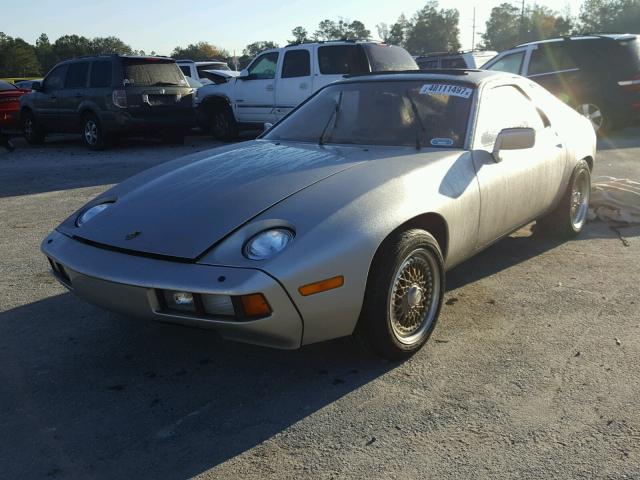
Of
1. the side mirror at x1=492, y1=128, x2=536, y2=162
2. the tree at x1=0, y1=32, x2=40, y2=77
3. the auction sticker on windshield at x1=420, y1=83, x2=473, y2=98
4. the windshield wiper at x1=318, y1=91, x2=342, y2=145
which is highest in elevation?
the tree at x1=0, y1=32, x2=40, y2=77

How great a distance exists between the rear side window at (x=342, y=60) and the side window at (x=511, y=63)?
10.3 ft

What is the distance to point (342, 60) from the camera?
1162cm

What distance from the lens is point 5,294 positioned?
439 centimetres

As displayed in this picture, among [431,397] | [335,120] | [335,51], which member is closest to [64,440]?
[431,397]

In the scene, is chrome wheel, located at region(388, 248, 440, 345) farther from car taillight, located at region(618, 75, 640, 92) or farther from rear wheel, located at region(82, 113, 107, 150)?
rear wheel, located at region(82, 113, 107, 150)

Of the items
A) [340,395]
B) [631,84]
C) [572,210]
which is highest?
[631,84]

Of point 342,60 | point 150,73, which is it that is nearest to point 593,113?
point 342,60

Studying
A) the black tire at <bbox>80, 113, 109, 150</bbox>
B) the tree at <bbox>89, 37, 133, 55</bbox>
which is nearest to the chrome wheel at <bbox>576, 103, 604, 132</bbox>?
the black tire at <bbox>80, 113, 109, 150</bbox>

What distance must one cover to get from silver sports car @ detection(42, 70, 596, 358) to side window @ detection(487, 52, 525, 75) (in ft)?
28.4

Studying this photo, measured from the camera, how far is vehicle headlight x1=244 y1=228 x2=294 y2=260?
2.80 m

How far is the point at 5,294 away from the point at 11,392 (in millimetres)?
1553

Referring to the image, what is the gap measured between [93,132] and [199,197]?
10173 mm

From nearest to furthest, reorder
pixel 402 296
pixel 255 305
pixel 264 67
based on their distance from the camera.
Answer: pixel 255 305
pixel 402 296
pixel 264 67

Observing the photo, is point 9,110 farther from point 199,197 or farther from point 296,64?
point 199,197
